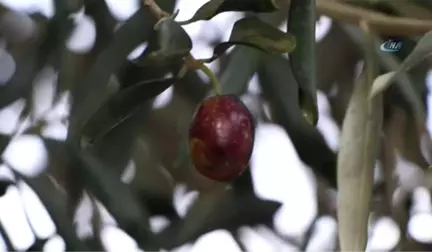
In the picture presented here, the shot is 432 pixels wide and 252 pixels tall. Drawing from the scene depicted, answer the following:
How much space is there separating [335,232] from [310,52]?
1.05 ft

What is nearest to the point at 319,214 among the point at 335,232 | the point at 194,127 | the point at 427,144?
the point at 335,232

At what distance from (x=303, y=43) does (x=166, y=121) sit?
299 millimetres

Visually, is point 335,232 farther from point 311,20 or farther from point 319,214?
point 311,20

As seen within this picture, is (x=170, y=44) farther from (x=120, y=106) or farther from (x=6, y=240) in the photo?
(x=6, y=240)

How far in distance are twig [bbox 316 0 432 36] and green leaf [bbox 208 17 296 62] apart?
145mm

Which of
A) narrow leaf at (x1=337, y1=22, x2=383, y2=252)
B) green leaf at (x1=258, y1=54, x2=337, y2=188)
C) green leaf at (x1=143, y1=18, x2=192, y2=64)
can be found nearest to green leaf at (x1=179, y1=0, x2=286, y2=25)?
green leaf at (x1=143, y1=18, x2=192, y2=64)

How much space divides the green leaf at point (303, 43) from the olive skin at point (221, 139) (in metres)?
0.06

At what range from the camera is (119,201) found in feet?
2.03

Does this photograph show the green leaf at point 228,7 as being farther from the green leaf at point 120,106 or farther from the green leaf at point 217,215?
the green leaf at point 217,215

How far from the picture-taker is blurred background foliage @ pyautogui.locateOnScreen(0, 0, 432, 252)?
623 mm

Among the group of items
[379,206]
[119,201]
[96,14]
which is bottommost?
[379,206]

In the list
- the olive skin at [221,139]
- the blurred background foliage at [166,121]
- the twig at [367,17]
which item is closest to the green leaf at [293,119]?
the blurred background foliage at [166,121]

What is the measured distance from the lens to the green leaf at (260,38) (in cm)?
41

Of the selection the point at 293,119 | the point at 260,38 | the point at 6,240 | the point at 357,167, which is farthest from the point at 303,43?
the point at 6,240
